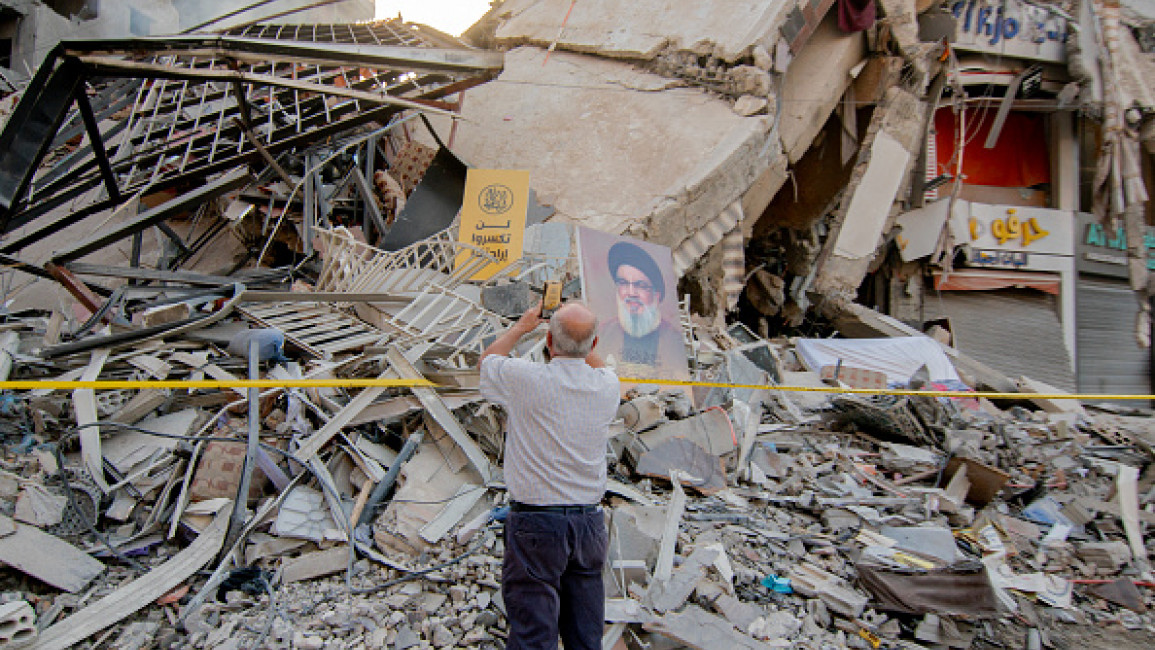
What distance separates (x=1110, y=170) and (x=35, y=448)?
15908 millimetres

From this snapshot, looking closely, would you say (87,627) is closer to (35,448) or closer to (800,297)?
(35,448)

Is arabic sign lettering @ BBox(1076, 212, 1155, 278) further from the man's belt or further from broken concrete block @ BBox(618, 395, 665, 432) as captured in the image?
the man's belt

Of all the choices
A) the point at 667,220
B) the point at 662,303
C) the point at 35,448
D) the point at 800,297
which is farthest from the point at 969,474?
the point at 800,297

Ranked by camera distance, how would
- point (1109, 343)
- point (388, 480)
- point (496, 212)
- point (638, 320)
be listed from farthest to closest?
point (1109, 343), point (496, 212), point (638, 320), point (388, 480)

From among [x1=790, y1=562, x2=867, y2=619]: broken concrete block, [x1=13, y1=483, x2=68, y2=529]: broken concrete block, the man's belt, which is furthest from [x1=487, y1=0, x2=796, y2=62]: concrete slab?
[x1=13, y1=483, x2=68, y2=529]: broken concrete block

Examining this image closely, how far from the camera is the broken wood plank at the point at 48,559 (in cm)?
312

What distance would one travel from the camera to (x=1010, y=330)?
14.9m

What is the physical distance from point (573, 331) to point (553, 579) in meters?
0.89

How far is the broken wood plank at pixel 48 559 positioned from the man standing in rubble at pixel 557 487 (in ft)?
7.06

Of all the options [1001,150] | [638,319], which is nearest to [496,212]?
[638,319]

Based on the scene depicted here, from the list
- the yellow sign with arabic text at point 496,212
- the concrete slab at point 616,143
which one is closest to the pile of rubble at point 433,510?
the yellow sign with arabic text at point 496,212

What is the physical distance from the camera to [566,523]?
8.15 feet

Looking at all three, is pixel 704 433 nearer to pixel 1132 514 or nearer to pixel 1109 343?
pixel 1132 514

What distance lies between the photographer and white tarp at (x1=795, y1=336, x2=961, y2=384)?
8.59 metres
